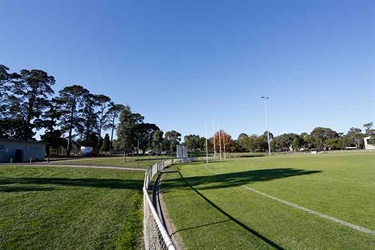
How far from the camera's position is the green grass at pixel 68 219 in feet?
20.4

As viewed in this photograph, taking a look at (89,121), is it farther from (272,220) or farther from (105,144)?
(272,220)

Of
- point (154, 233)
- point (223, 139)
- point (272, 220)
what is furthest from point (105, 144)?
point (154, 233)

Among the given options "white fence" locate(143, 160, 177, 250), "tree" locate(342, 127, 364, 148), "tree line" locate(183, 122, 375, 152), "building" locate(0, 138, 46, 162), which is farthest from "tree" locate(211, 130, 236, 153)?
"tree" locate(342, 127, 364, 148)

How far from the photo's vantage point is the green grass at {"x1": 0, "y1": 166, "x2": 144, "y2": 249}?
6.21 m

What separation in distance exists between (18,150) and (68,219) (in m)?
34.7

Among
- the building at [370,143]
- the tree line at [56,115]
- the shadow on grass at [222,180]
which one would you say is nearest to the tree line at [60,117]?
the tree line at [56,115]

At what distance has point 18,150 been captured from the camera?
3562 cm

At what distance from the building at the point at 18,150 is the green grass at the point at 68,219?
83.3ft

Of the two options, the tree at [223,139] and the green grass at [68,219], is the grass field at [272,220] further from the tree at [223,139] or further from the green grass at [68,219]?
the tree at [223,139]

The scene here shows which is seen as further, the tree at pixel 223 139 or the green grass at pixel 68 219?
the tree at pixel 223 139

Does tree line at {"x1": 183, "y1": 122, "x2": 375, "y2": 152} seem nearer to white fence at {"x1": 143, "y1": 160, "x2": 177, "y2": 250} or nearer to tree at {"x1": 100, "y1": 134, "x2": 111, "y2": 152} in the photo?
tree at {"x1": 100, "y1": 134, "x2": 111, "y2": 152}

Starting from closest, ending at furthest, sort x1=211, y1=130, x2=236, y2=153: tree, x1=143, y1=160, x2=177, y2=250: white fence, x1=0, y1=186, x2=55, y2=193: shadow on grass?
x1=143, y1=160, x2=177, y2=250: white fence
x1=0, y1=186, x2=55, y2=193: shadow on grass
x1=211, y1=130, x2=236, y2=153: tree

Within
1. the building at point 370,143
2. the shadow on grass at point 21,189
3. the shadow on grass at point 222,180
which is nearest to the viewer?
A: the shadow on grass at point 21,189

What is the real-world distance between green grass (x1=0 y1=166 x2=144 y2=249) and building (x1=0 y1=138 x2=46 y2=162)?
25.4m
